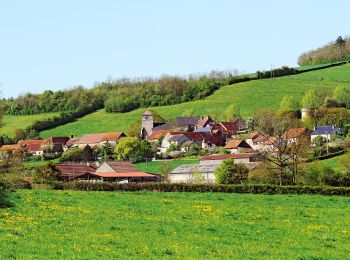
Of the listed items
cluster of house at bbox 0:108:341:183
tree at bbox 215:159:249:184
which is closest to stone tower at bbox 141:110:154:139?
cluster of house at bbox 0:108:341:183

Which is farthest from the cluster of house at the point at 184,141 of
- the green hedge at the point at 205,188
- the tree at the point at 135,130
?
the green hedge at the point at 205,188

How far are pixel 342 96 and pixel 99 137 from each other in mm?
54354

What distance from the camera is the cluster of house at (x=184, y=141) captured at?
9075cm

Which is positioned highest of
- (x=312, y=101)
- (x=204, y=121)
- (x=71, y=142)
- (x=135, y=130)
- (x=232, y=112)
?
(x=312, y=101)

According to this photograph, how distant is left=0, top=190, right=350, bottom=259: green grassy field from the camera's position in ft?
62.2

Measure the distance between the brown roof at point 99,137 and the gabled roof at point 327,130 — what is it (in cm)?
4376

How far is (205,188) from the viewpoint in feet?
177

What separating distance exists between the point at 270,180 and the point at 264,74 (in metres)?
121

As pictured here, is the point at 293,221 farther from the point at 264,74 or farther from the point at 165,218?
the point at 264,74

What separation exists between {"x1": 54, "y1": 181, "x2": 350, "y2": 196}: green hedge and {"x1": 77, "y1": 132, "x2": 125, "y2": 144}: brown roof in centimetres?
8645

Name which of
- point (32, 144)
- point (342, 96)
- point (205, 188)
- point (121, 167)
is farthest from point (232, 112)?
point (205, 188)

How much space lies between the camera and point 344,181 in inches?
2645

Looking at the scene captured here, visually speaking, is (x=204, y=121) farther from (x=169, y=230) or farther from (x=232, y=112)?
(x=169, y=230)

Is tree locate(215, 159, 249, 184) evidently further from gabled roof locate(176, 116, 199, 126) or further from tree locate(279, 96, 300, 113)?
gabled roof locate(176, 116, 199, 126)
